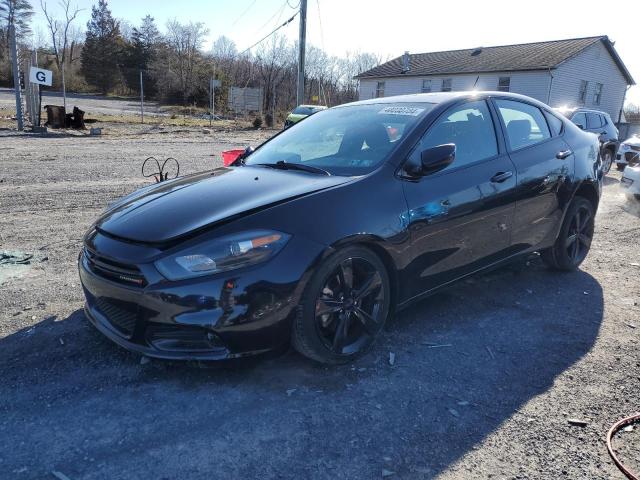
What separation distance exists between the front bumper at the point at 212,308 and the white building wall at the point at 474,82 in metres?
26.6

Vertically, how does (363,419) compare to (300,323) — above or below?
below

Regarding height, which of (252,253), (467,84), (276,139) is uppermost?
(467,84)

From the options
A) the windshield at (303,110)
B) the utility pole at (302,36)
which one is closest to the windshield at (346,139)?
the utility pole at (302,36)

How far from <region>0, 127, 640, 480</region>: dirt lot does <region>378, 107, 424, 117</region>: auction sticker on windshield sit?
60.9 inches

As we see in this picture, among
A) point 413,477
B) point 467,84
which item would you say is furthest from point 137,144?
point 467,84

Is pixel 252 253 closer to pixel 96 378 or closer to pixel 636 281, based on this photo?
pixel 96 378

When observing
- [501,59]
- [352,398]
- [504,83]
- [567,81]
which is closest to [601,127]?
[352,398]

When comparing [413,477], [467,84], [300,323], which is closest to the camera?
[413,477]

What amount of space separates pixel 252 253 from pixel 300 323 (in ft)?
1.63

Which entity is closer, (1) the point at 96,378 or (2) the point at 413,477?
(2) the point at 413,477

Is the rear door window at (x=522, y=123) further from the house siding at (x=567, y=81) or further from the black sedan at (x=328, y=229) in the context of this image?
the house siding at (x=567, y=81)

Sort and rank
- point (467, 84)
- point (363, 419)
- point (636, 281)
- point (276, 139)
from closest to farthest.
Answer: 1. point (363, 419)
2. point (276, 139)
3. point (636, 281)
4. point (467, 84)

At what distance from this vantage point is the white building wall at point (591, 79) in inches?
1237

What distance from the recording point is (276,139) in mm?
4512
